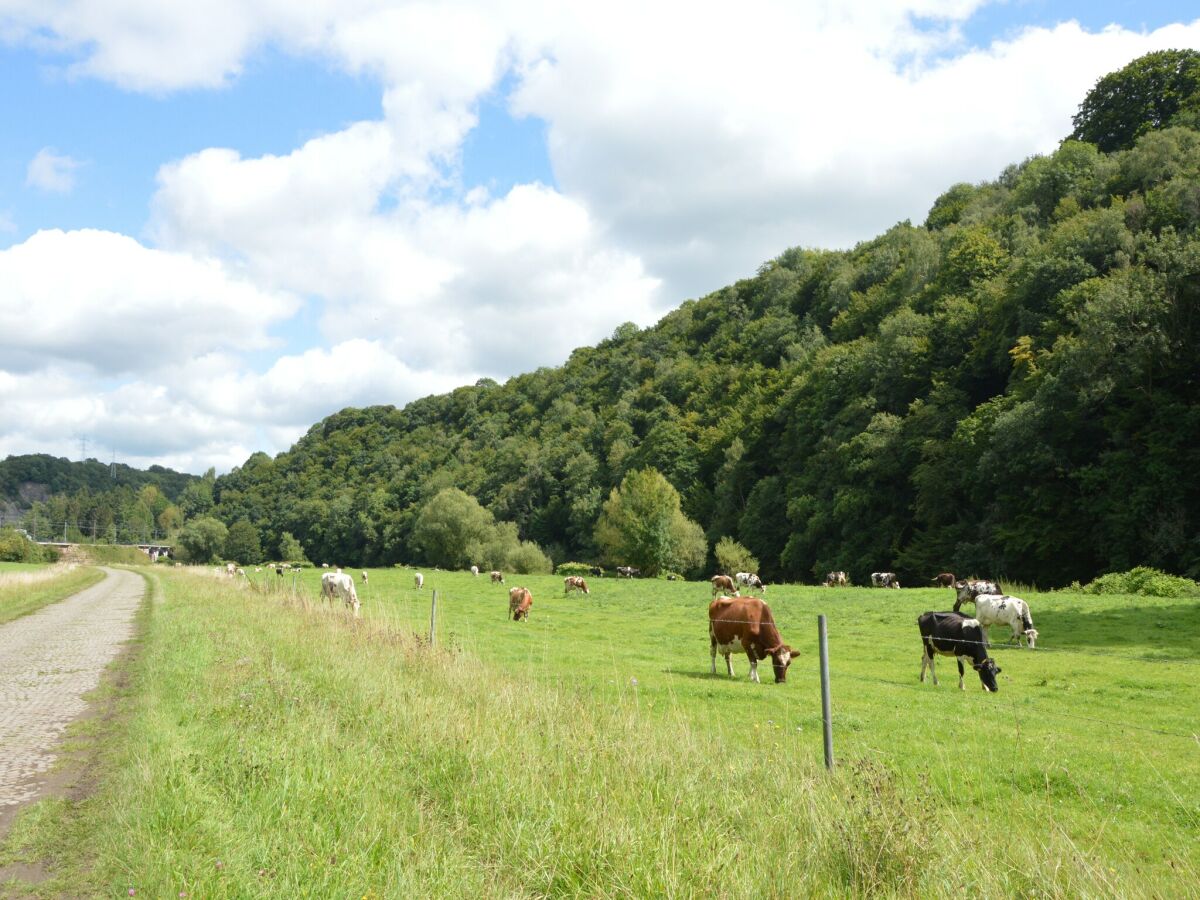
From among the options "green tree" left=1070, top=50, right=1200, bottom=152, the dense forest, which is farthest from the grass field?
"green tree" left=1070, top=50, right=1200, bottom=152

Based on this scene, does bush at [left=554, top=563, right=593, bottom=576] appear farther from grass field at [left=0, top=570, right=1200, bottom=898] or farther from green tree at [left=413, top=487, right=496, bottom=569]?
grass field at [left=0, top=570, right=1200, bottom=898]

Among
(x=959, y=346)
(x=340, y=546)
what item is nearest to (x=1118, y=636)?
(x=959, y=346)

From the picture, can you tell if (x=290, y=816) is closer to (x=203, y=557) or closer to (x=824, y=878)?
(x=824, y=878)

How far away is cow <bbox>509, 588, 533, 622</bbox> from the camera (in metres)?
32.0

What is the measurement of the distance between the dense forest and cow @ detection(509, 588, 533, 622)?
2970 centimetres

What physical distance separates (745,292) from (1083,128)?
50.8 metres

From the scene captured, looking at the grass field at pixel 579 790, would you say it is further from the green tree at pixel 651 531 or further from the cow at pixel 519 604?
the green tree at pixel 651 531

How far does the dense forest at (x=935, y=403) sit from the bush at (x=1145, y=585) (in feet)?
20.1

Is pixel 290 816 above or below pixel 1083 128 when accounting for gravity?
below

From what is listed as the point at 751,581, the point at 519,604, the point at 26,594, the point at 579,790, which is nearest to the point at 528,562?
the point at 751,581

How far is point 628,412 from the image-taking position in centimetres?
11662

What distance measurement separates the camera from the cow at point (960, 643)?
16.0 m

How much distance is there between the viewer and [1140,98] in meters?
80.2

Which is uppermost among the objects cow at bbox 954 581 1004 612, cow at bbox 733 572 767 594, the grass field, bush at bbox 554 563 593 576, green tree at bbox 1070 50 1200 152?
green tree at bbox 1070 50 1200 152
